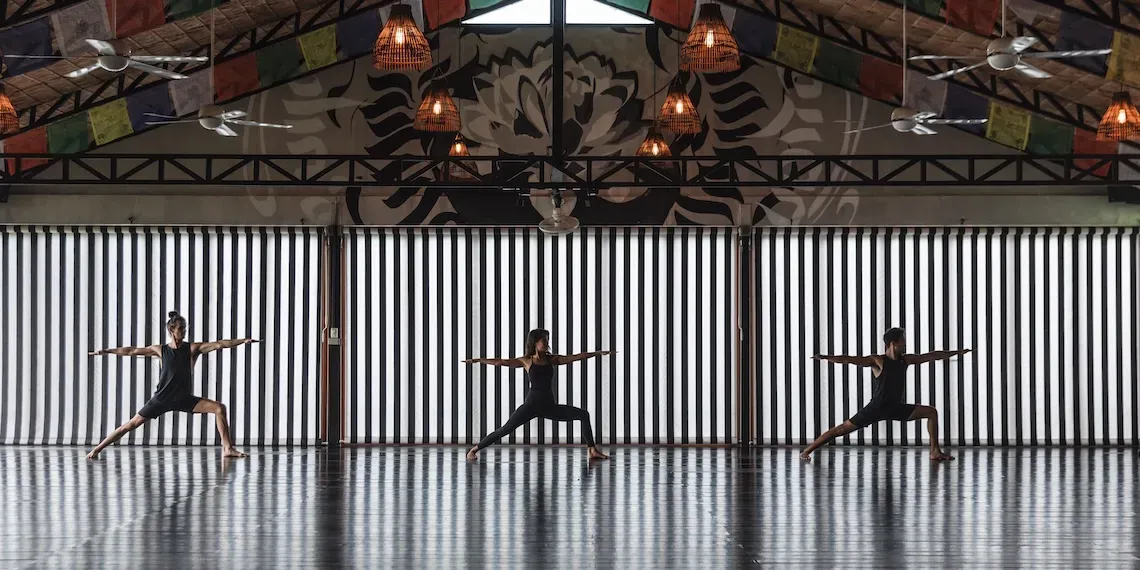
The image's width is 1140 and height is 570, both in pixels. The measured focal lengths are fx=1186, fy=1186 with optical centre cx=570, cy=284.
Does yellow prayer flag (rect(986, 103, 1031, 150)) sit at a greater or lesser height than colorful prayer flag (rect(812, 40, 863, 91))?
lesser

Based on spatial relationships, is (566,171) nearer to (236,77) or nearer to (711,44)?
(711,44)

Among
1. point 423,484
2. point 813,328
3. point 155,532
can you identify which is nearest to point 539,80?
point 813,328

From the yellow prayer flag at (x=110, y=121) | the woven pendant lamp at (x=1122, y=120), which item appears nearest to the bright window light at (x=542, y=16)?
the yellow prayer flag at (x=110, y=121)

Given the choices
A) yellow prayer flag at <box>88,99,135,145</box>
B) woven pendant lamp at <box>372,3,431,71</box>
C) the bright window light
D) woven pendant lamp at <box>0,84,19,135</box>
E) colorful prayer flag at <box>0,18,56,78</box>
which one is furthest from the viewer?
the bright window light

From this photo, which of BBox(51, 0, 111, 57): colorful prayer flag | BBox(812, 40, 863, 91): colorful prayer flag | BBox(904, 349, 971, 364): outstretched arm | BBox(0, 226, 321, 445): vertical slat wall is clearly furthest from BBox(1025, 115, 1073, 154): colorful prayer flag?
BBox(51, 0, 111, 57): colorful prayer flag

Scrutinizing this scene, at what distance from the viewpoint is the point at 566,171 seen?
12.2 meters

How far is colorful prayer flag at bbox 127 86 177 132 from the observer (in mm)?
12891

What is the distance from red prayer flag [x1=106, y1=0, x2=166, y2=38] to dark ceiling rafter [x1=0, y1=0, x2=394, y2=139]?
5.05 ft

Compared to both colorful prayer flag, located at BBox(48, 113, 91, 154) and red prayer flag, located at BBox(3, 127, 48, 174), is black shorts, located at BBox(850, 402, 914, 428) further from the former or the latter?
red prayer flag, located at BBox(3, 127, 48, 174)

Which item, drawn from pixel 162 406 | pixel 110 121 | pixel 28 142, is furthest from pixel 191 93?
pixel 162 406

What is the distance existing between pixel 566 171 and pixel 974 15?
4177mm

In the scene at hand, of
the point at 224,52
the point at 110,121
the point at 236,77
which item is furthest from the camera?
the point at 236,77

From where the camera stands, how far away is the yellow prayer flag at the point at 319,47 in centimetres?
1305

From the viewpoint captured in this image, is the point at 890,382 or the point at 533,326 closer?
the point at 890,382
